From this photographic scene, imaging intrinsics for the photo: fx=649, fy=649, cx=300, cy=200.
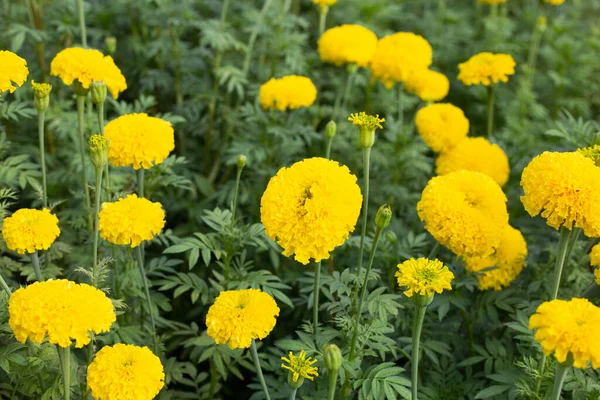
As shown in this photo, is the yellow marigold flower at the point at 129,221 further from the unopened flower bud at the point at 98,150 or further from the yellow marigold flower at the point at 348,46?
the yellow marigold flower at the point at 348,46

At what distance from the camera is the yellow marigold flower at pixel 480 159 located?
8.10 feet

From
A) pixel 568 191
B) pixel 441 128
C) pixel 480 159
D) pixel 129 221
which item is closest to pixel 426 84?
pixel 441 128

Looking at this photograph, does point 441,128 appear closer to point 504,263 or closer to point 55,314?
point 504,263

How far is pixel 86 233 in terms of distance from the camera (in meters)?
2.39

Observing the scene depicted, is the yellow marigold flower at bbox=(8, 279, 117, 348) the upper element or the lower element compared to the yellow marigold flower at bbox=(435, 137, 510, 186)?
upper

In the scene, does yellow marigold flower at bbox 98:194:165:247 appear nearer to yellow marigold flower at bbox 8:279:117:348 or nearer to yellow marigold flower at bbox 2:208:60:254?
yellow marigold flower at bbox 2:208:60:254

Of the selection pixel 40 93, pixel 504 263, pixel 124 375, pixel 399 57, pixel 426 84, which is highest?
pixel 40 93

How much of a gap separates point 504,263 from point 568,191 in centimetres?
60

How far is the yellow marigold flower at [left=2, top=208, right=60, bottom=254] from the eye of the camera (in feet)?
5.28

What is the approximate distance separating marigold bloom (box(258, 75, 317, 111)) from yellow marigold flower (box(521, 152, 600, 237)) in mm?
1113

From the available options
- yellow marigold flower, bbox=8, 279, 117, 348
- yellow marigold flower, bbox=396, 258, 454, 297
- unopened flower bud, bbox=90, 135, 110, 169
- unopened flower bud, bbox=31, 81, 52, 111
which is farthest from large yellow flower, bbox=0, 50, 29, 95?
yellow marigold flower, bbox=396, 258, 454, 297

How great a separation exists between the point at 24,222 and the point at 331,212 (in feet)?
2.54

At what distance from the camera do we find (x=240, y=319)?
1540mm

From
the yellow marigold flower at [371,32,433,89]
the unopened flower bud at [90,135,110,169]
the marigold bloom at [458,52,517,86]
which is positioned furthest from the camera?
the yellow marigold flower at [371,32,433,89]
